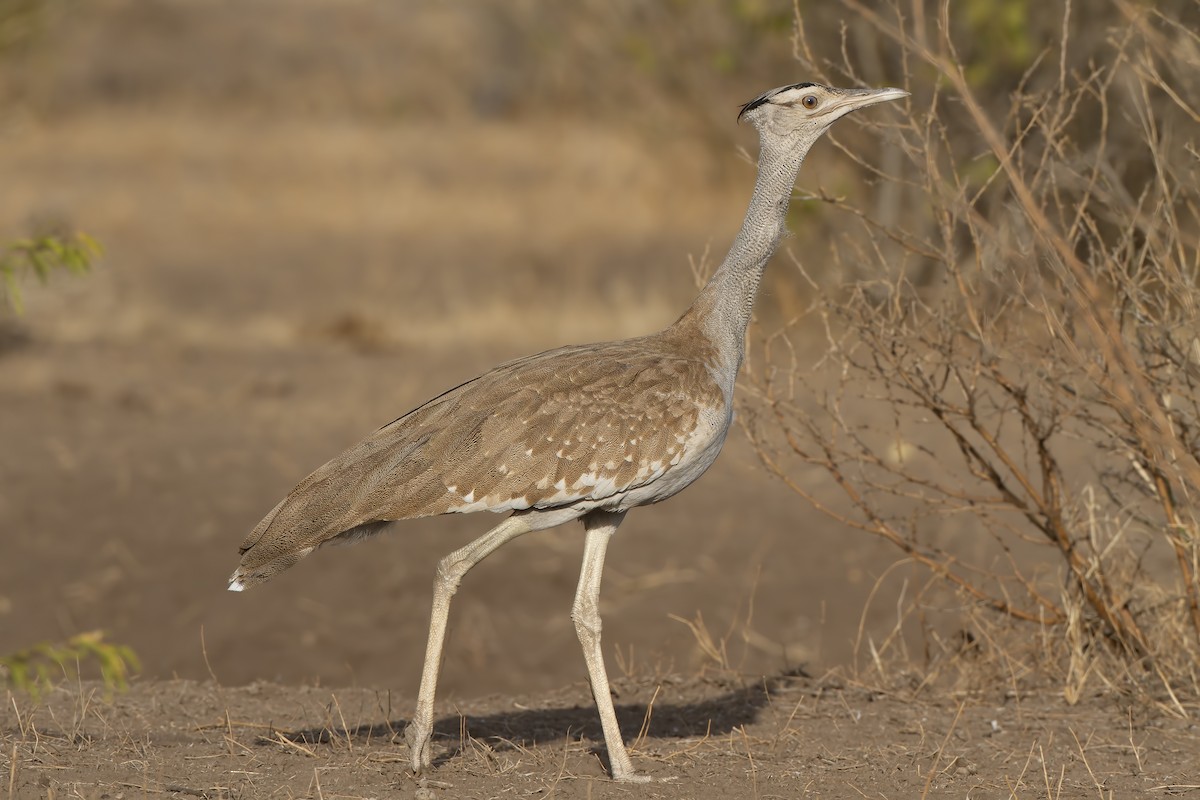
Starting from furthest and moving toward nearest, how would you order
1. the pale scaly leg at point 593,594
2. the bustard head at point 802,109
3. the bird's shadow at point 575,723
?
the bird's shadow at point 575,723, the bustard head at point 802,109, the pale scaly leg at point 593,594

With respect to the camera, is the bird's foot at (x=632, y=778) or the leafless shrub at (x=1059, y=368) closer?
the bird's foot at (x=632, y=778)

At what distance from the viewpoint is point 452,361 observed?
10.3 metres

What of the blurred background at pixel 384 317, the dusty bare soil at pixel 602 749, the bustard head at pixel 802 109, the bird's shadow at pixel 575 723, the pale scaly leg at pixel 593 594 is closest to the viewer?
the dusty bare soil at pixel 602 749

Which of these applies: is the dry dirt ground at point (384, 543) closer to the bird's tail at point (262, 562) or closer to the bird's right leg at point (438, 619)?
the bird's right leg at point (438, 619)

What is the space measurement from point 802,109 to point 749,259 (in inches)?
16.4

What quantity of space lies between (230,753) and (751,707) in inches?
61.9

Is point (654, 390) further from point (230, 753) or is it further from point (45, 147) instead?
point (45, 147)

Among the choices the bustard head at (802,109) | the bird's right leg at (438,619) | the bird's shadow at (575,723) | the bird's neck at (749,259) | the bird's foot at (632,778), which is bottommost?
the bird's shadow at (575,723)

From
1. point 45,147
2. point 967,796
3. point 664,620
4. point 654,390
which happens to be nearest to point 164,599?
point 664,620

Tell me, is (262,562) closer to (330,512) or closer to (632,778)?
(330,512)

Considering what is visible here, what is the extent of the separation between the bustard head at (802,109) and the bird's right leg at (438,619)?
124 cm

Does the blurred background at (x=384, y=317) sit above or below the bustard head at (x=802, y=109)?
below

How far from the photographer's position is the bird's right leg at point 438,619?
361 cm

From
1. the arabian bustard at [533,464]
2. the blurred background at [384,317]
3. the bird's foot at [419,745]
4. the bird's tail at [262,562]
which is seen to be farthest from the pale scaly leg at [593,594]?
the blurred background at [384,317]
